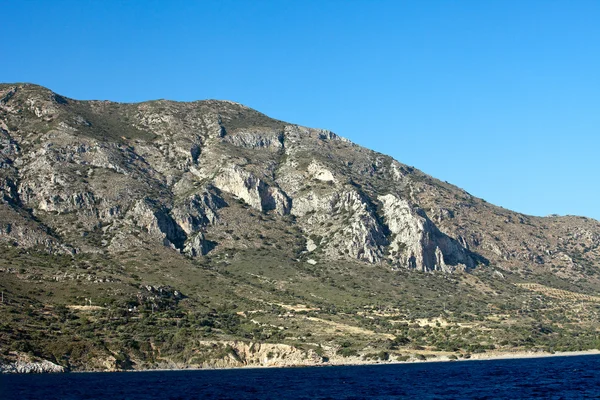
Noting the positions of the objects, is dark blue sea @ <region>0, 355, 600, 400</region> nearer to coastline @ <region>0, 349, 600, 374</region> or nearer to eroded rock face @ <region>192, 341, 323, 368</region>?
coastline @ <region>0, 349, 600, 374</region>

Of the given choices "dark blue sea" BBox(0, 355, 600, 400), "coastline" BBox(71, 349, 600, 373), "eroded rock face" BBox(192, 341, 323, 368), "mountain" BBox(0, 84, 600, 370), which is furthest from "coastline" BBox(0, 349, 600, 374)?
"dark blue sea" BBox(0, 355, 600, 400)

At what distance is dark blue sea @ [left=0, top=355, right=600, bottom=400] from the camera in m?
83.7

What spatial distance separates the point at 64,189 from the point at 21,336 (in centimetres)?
8641

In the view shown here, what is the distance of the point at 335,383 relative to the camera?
99.0 meters

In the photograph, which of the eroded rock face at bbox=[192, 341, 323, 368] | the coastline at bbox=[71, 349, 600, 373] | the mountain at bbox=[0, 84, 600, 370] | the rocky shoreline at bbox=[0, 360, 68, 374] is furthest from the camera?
the eroded rock face at bbox=[192, 341, 323, 368]

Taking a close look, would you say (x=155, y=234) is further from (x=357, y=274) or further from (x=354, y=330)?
(x=354, y=330)

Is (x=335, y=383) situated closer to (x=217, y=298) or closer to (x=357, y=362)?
(x=357, y=362)

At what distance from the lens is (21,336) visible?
116250 mm

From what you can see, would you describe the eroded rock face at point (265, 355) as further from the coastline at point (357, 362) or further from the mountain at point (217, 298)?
the coastline at point (357, 362)

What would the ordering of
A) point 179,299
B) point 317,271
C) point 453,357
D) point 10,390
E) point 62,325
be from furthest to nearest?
point 317,271, point 179,299, point 453,357, point 62,325, point 10,390

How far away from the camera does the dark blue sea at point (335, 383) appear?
83.7m

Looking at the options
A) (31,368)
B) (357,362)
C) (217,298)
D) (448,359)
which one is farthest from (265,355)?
(31,368)

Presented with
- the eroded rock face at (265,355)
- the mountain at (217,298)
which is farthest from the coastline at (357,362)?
the mountain at (217,298)

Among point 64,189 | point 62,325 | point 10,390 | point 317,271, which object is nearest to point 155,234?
point 64,189
